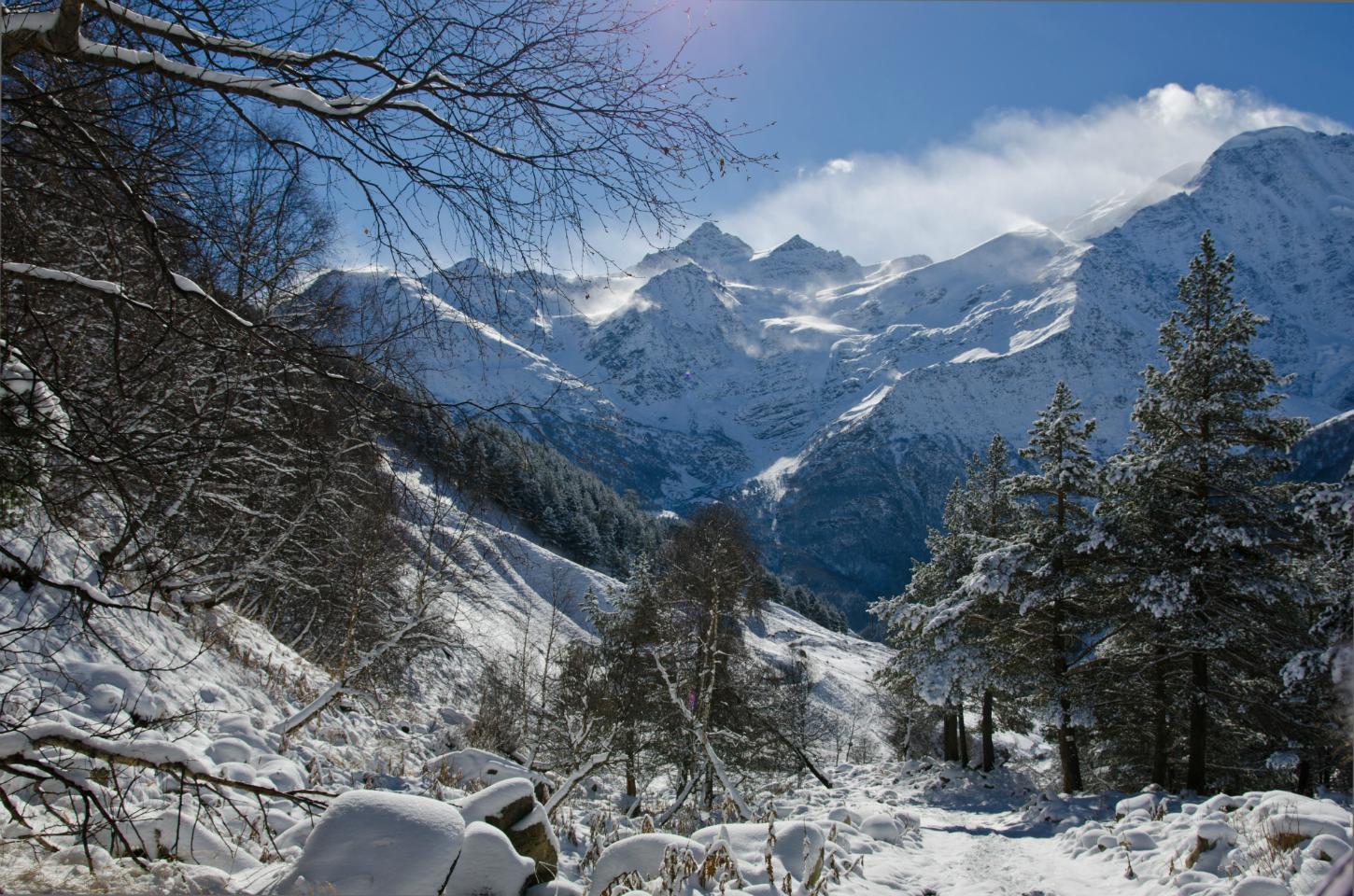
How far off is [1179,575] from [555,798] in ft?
42.4

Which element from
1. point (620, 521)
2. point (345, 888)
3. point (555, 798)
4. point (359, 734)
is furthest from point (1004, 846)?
point (620, 521)

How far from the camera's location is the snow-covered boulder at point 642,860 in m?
4.65

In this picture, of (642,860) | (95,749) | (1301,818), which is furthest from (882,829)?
(95,749)

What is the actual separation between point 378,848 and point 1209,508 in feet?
50.9

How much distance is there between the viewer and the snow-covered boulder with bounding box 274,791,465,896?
341cm

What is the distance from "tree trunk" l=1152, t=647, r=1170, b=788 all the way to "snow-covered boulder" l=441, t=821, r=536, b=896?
49.4 ft

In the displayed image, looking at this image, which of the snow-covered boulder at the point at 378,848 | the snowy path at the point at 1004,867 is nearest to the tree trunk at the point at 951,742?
the snowy path at the point at 1004,867

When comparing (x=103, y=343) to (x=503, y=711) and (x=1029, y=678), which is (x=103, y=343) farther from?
(x=1029, y=678)

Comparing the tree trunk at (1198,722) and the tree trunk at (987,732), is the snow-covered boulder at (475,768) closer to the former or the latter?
the tree trunk at (1198,722)

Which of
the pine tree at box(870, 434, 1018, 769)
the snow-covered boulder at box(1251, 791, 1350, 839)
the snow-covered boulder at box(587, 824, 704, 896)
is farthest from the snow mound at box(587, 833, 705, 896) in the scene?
the pine tree at box(870, 434, 1018, 769)

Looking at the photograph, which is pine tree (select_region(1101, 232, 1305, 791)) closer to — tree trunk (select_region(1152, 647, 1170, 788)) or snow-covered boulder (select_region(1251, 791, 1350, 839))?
tree trunk (select_region(1152, 647, 1170, 788))

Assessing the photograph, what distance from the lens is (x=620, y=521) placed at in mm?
94250

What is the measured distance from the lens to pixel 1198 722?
13625 mm

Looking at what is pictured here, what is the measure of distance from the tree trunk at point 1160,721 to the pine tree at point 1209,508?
52 cm
